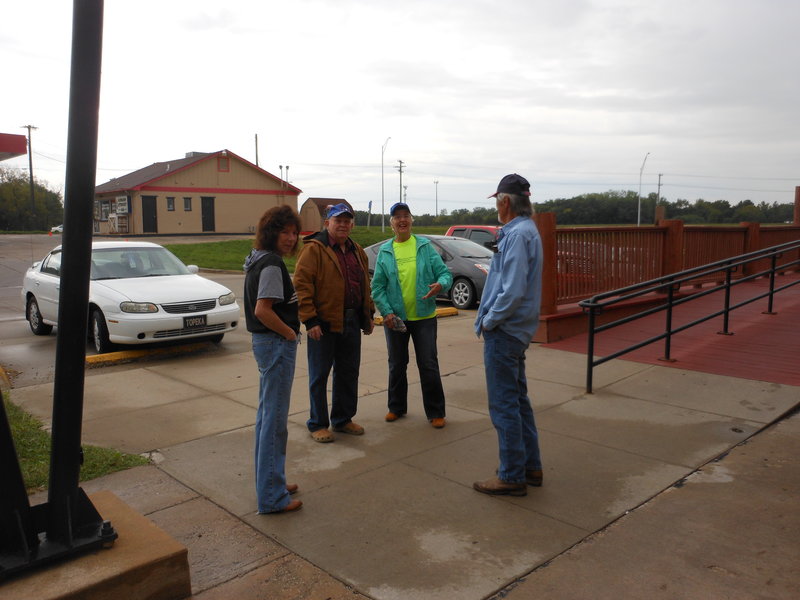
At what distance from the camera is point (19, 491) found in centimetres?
302

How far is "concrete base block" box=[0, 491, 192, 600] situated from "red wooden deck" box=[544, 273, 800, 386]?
5.94 m

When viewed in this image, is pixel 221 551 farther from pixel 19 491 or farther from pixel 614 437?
pixel 614 437

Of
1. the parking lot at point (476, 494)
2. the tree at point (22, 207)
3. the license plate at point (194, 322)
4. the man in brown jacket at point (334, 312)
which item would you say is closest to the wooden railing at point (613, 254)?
the parking lot at point (476, 494)

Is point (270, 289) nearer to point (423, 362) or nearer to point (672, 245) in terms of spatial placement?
point (423, 362)

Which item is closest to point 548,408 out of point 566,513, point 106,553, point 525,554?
point 566,513

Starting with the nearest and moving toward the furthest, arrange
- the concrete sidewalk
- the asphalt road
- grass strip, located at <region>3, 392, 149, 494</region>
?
1. the concrete sidewalk
2. grass strip, located at <region>3, 392, 149, 494</region>
3. the asphalt road

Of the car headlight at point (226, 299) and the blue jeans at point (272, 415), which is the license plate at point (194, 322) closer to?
the car headlight at point (226, 299)

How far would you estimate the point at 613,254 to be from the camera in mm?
10000

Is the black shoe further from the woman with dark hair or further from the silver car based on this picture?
the silver car

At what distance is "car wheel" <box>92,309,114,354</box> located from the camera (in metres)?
8.74

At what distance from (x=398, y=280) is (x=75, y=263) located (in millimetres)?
2982

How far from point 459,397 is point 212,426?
230cm

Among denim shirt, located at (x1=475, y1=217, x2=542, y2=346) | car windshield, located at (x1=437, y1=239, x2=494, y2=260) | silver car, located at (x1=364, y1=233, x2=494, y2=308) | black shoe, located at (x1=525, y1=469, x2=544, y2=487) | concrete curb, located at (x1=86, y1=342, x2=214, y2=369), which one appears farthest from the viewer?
car windshield, located at (x1=437, y1=239, x2=494, y2=260)

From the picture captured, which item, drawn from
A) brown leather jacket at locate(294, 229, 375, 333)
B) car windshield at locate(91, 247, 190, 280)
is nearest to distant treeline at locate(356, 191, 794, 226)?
car windshield at locate(91, 247, 190, 280)
